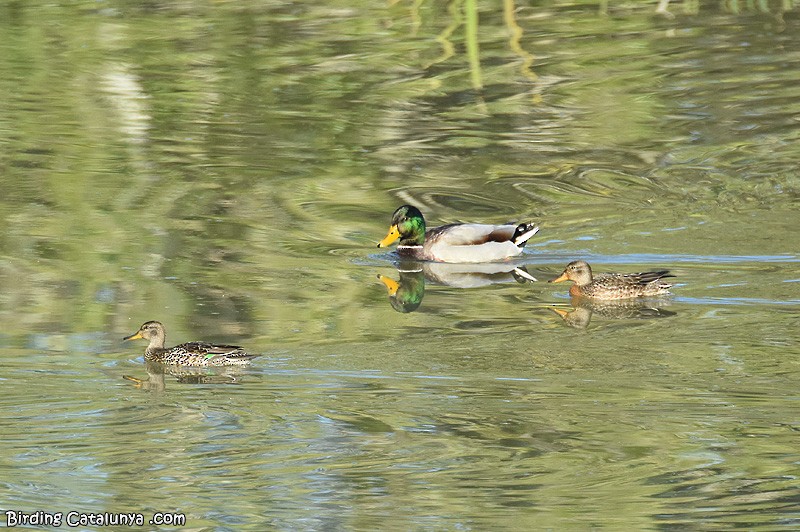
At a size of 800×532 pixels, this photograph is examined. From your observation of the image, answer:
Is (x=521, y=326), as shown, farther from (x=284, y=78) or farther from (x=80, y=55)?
(x=80, y=55)

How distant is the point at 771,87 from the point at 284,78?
474 centimetres

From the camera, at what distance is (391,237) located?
1141 centimetres

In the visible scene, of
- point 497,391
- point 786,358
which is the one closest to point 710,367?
point 786,358

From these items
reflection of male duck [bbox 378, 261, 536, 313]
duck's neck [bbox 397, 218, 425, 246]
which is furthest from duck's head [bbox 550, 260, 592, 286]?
duck's neck [bbox 397, 218, 425, 246]

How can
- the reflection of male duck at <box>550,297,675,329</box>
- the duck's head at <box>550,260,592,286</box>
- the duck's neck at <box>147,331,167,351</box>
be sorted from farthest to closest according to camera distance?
the duck's head at <box>550,260,592,286</box>, the reflection of male duck at <box>550,297,675,329</box>, the duck's neck at <box>147,331,167,351</box>

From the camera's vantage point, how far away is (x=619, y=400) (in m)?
7.54

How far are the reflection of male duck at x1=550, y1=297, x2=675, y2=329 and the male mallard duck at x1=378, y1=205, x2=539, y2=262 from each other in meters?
1.26

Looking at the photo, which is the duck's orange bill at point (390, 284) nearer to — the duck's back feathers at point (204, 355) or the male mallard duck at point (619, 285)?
the male mallard duck at point (619, 285)

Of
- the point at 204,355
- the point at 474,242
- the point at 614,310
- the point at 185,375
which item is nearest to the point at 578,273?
the point at 614,310

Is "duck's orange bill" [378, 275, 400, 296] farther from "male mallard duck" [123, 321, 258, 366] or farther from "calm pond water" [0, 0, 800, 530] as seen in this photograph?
"male mallard duck" [123, 321, 258, 366]

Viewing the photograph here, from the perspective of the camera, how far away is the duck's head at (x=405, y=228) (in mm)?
11383

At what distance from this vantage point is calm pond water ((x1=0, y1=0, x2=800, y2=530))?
21.4ft

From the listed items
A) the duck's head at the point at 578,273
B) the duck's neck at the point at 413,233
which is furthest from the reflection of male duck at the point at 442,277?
the duck's head at the point at 578,273

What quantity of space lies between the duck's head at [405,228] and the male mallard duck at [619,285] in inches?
70.0
